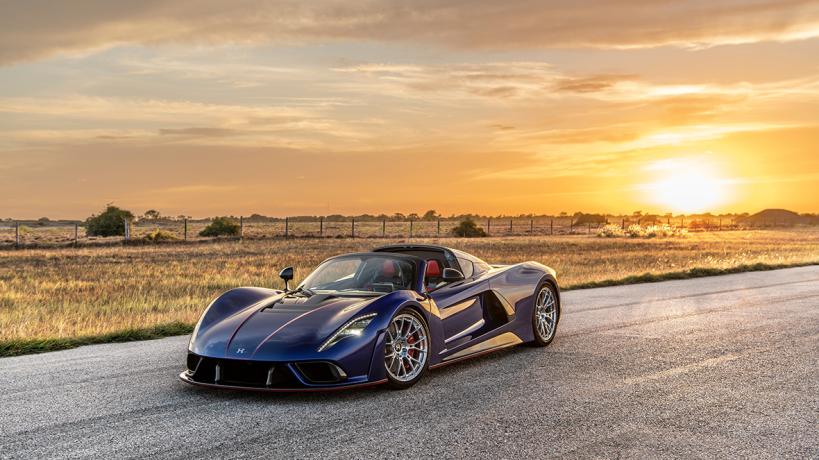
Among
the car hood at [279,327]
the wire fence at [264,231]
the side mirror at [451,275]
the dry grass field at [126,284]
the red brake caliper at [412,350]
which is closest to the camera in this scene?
the car hood at [279,327]

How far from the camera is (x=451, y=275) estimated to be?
28.3 ft

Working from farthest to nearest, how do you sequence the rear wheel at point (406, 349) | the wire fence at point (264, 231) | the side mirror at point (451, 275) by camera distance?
the wire fence at point (264, 231) < the side mirror at point (451, 275) < the rear wheel at point (406, 349)

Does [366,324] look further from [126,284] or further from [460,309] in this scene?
[126,284]

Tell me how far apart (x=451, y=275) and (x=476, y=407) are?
2.15 m

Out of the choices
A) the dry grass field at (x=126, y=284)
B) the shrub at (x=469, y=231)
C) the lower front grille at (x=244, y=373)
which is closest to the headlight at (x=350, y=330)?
the lower front grille at (x=244, y=373)

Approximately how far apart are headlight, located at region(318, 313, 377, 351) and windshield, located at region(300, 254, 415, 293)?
86 centimetres

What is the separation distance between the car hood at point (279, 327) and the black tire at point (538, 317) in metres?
2.63

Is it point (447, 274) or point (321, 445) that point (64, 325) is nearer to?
point (447, 274)

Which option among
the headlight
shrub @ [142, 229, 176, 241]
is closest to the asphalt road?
the headlight

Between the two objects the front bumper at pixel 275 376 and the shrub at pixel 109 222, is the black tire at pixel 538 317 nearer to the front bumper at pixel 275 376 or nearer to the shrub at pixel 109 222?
Answer: the front bumper at pixel 275 376

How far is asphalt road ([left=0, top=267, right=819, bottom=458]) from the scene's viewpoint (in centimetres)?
561

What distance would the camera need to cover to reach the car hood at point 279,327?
707 cm

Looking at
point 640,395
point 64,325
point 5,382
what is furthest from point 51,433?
point 64,325

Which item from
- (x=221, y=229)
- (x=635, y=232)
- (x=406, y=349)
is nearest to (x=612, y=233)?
(x=635, y=232)
